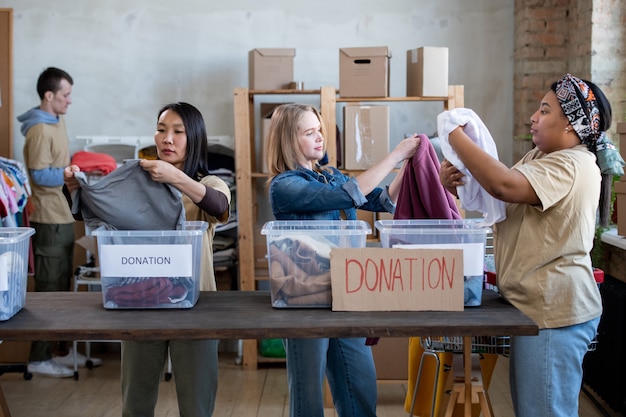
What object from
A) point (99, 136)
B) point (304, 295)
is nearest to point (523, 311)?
point (304, 295)

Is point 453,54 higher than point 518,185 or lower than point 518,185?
higher

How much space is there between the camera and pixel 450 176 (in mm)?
2432

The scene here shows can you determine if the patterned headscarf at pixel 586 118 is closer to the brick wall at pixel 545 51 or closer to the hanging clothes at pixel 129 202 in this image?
the hanging clothes at pixel 129 202

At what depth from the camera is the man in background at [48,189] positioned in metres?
4.61

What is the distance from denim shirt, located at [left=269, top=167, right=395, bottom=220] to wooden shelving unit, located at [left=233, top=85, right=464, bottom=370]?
5.61 feet

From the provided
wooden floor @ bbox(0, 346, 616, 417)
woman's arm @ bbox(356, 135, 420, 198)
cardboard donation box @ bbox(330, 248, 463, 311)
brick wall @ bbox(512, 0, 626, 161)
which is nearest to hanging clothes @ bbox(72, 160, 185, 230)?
cardboard donation box @ bbox(330, 248, 463, 311)

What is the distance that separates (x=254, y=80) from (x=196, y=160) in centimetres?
199

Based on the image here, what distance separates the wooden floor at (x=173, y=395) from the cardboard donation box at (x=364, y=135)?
1.26 metres

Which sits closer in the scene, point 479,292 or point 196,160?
point 479,292

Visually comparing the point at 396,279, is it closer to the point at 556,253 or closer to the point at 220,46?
the point at 556,253

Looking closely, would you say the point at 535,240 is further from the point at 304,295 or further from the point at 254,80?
the point at 254,80

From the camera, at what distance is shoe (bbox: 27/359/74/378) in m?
4.66

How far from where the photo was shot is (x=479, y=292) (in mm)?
2270

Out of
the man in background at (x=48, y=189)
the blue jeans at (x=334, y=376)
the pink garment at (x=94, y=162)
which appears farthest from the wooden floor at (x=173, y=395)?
the blue jeans at (x=334, y=376)
